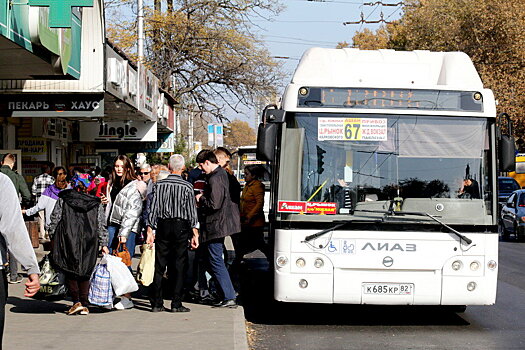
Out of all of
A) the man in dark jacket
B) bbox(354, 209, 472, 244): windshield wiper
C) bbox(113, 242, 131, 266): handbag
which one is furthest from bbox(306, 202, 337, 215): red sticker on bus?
bbox(113, 242, 131, 266): handbag

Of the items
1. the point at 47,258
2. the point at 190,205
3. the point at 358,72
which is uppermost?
the point at 358,72

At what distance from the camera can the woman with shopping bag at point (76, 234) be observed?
30.4 feet

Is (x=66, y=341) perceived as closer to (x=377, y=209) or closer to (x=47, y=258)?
(x=47, y=258)

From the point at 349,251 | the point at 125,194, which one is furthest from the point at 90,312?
the point at 349,251

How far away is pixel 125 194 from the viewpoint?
10422mm

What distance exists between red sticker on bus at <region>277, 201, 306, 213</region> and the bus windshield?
8 cm

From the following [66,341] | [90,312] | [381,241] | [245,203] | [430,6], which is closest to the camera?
[66,341]

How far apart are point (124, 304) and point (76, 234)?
1.30m

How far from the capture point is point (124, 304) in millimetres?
10172

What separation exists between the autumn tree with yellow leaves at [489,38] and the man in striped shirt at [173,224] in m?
36.2

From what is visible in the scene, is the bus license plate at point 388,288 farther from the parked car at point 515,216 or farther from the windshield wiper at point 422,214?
the parked car at point 515,216

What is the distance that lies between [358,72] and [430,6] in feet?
142

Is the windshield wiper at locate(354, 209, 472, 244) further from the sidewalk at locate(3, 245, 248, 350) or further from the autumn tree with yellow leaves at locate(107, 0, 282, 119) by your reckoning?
the autumn tree with yellow leaves at locate(107, 0, 282, 119)

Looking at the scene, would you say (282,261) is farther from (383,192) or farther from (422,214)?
(422,214)
